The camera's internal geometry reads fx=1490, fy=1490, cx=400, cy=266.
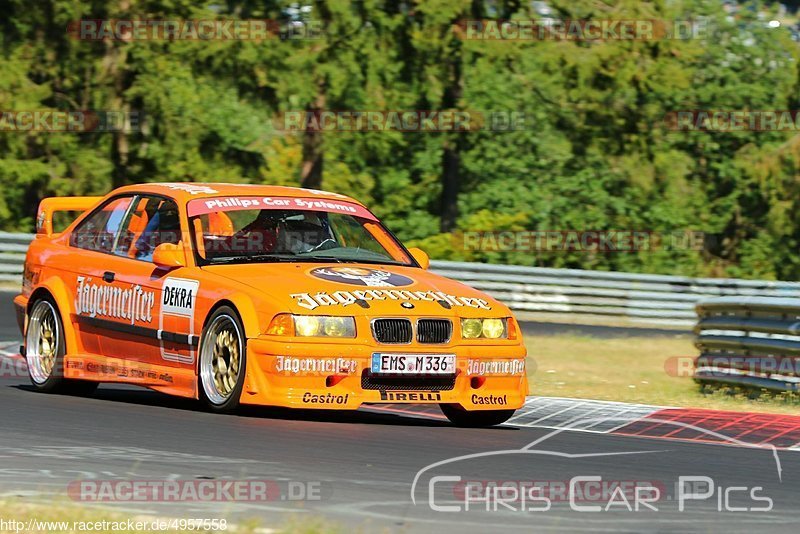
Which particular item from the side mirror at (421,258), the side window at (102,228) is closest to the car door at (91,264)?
the side window at (102,228)

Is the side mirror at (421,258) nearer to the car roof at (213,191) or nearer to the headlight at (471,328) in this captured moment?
the car roof at (213,191)

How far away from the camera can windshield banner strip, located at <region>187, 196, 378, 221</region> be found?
9844 mm

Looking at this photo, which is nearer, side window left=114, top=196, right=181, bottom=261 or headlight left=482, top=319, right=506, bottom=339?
headlight left=482, top=319, right=506, bottom=339

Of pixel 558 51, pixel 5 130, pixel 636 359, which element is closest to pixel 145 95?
pixel 5 130

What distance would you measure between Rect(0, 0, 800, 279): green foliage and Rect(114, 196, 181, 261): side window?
1767 centimetres

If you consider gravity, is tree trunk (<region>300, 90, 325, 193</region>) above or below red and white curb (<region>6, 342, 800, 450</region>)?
above

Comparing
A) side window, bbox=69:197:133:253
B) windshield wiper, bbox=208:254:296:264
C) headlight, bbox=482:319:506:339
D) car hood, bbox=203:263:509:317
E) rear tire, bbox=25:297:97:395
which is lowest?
rear tire, bbox=25:297:97:395

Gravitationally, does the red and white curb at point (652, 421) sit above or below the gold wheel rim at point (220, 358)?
below

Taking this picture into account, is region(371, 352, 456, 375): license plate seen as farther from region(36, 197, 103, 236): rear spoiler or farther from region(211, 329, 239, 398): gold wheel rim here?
region(36, 197, 103, 236): rear spoiler

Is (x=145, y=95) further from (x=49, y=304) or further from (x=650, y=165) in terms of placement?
(x=49, y=304)

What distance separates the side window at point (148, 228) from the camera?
991cm

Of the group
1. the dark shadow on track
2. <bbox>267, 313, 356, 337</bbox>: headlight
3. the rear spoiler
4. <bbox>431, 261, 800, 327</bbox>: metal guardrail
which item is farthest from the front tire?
<bbox>431, 261, 800, 327</bbox>: metal guardrail

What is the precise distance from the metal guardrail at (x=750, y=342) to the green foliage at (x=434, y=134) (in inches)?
582

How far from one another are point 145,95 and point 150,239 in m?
20.2
